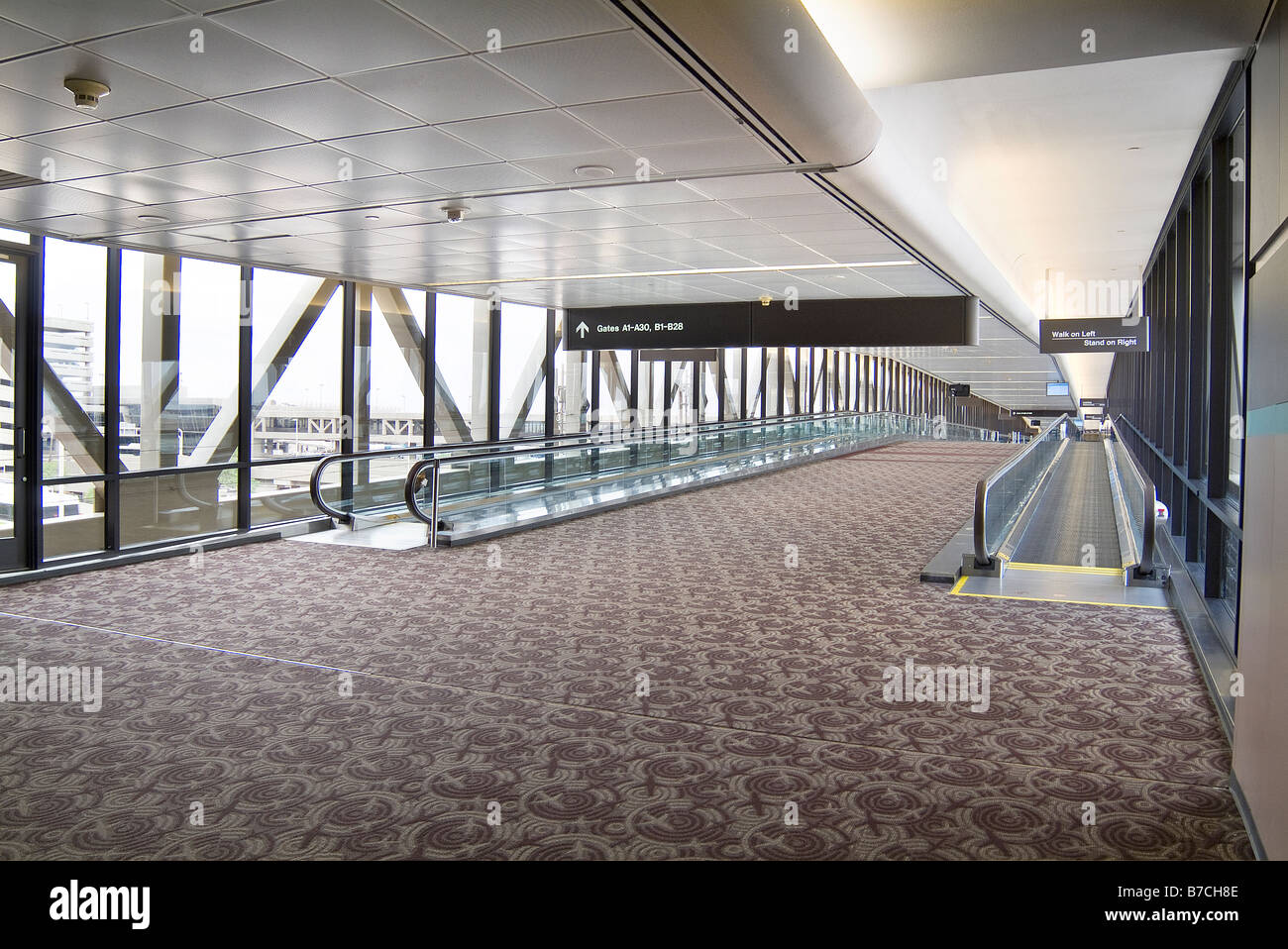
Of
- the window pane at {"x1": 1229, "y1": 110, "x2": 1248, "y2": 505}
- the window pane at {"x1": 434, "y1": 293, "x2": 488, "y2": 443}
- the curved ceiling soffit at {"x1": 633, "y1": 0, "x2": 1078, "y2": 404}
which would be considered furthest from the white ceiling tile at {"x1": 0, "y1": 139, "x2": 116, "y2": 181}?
the window pane at {"x1": 1229, "y1": 110, "x2": 1248, "y2": 505}

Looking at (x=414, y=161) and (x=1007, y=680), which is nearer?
(x=1007, y=680)

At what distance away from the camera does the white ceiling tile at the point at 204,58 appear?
3.86 m

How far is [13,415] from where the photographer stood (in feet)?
26.2

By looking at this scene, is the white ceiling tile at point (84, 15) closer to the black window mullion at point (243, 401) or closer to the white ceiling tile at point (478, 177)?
the white ceiling tile at point (478, 177)

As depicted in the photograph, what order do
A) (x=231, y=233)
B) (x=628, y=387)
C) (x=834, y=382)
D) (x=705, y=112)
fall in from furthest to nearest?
(x=834, y=382) → (x=628, y=387) → (x=231, y=233) → (x=705, y=112)

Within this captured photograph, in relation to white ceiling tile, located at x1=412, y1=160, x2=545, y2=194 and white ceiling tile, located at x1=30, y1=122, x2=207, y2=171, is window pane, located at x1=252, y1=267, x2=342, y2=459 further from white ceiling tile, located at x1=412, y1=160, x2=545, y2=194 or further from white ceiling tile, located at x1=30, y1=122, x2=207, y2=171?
white ceiling tile, located at x1=412, y1=160, x2=545, y2=194

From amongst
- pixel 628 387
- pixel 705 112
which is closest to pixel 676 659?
pixel 705 112

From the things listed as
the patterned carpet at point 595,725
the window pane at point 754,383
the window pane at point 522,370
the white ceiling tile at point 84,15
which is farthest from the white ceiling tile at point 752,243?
the window pane at point 754,383

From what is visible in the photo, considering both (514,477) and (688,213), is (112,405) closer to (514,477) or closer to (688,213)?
(514,477)

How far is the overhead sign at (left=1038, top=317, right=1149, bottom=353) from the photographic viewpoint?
15576mm

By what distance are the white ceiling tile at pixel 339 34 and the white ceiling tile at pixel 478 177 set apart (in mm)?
1842

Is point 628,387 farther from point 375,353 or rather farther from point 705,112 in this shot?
point 705,112
